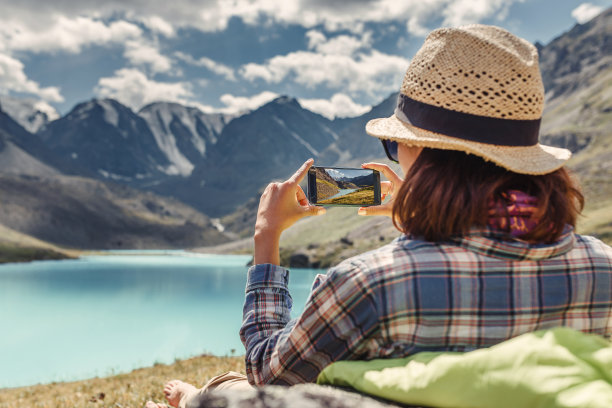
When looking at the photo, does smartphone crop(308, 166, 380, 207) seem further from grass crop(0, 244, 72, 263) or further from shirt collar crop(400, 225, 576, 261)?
grass crop(0, 244, 72, 263)

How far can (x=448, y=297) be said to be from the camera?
223 centimetres

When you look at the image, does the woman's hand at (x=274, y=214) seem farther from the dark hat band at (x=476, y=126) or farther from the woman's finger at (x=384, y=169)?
the dark hat band at (x=476, y=126)

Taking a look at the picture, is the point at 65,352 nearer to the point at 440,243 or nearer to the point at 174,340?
the point at 174,340

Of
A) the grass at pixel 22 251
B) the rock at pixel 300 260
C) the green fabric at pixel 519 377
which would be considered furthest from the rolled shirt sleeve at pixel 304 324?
the grass at pixel 22 251

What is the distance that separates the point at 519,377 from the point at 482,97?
1292 mm

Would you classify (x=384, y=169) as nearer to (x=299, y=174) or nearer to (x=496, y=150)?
(x=299, y=174)

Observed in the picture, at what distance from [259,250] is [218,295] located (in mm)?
64281

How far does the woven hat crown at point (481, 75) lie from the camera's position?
2.44 m

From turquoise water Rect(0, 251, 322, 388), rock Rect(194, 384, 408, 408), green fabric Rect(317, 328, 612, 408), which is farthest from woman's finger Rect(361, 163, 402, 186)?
turquoise water Rect(0, 251, 322, 388)

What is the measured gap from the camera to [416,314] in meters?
2.24

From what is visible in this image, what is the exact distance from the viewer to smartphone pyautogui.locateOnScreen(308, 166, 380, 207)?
3.83m

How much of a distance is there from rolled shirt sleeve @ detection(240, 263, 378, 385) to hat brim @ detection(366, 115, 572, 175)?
2.34 feet

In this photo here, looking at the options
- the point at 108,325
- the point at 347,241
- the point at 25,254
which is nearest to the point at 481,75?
the point at 108,325

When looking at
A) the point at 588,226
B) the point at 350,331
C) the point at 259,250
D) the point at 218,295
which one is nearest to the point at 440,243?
the point at 350,331
